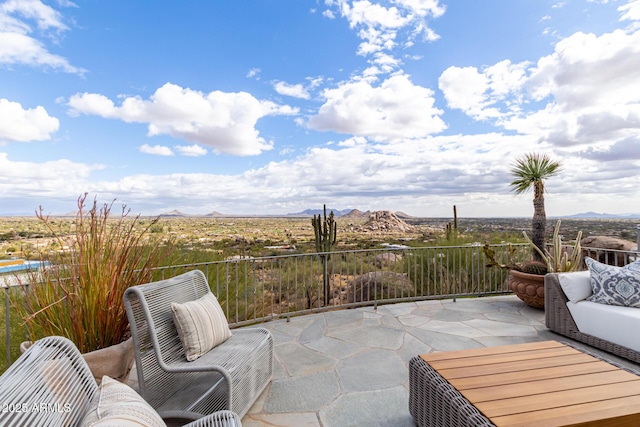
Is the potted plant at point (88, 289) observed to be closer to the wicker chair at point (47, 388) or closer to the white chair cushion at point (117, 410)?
the wicker chair at point (47, 388)

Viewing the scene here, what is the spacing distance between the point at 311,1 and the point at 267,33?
4.24ft

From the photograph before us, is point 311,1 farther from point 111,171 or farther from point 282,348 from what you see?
point 282,348

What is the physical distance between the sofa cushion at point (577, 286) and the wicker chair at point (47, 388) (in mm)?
4257

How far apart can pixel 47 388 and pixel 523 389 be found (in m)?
2.10

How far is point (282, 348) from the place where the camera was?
323 cm

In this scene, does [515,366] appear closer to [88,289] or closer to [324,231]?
[88,289]

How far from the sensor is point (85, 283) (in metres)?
2.01

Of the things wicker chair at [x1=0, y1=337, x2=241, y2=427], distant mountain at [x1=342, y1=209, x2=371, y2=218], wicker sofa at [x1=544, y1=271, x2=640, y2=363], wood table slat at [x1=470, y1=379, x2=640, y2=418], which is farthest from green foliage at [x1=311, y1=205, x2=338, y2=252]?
distant mountain at [x1=342, y1=209, x2=371, y2=218]

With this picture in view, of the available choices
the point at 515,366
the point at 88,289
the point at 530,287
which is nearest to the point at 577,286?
the point at 530,287

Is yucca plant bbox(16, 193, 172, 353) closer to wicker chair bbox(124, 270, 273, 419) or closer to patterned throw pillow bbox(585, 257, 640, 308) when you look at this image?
wicker chair bbox(124, 270, 273, 419)

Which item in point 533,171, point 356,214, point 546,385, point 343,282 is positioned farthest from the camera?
point 356,214

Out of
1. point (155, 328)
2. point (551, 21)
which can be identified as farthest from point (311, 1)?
point (155, 328)

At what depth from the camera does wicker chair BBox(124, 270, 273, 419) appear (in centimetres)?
192

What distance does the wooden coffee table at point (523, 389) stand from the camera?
140 centimetres
